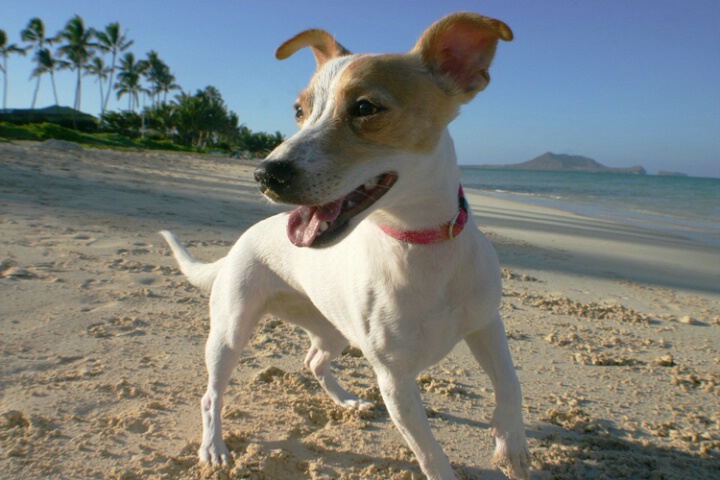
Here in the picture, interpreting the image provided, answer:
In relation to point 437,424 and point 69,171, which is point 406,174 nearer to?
point 437,424

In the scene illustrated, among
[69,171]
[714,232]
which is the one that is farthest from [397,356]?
[714,232]

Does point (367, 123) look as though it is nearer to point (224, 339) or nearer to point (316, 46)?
point (316, 46)

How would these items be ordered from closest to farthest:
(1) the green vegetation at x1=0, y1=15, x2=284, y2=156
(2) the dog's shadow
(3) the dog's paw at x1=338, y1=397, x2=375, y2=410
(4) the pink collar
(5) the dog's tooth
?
1. (5) the dog's tooth
2. (4) the pink collar
3. (2) the dog's shadow
4. (3) the dog's paw at x1=338, y1=397, x2=375, y2=410
5. (1) the green vegetation at x1=0, y1=15, x2=284, y2=156

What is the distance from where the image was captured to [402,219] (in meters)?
2.14

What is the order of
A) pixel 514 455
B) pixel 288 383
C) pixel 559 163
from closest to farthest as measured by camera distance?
pixel 514 455, pixel 288 383, pixel 559 163

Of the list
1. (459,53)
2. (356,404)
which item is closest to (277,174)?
(459,53)

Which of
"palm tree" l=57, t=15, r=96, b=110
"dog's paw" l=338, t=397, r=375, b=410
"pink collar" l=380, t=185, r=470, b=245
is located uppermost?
"palm tree" l=57, t=15, r=96, b=110

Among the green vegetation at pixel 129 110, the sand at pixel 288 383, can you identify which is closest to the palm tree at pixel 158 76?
the green vegetation at pixel 129 110

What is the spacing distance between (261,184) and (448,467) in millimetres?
1331

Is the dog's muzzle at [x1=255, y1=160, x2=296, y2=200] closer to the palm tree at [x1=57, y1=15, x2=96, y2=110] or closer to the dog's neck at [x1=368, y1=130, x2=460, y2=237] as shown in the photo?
the dog's neck at [x1=368, y1=130, x2=460, y2=237]

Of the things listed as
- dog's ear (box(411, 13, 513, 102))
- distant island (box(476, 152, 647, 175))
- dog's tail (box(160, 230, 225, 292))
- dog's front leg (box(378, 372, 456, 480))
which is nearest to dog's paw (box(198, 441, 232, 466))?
dog's front leg (box(378, 372, 456, 480))

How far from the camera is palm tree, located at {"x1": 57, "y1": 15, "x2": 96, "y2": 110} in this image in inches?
2244

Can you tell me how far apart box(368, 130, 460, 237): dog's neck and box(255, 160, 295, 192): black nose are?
397 mm

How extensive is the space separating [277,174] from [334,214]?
250mm
